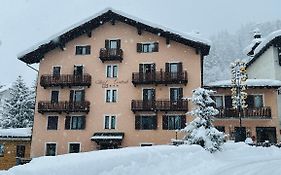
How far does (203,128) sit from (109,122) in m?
15.0

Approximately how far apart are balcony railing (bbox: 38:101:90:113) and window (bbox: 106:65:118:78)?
3.58m

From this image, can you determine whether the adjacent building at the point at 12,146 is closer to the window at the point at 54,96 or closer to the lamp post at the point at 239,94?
the window at the point at 54,96

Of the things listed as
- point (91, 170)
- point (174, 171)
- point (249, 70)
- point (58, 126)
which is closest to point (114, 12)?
point (58, 126)

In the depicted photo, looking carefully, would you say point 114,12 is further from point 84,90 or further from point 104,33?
point 84,90

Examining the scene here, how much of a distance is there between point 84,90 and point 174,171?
24.0 metres

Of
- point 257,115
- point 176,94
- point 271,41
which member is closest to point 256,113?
point 257,115

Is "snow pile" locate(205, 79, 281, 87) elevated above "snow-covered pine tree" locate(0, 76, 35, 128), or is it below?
above

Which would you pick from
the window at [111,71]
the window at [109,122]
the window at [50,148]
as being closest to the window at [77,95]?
the window at [111,71]

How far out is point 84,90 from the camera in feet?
118

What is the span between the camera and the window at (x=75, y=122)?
35094 mm

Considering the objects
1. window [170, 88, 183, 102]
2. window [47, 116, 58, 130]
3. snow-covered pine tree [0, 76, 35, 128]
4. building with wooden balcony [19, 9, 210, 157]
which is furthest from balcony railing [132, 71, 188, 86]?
snow-covered pine tree [0, 76, 35, 128]

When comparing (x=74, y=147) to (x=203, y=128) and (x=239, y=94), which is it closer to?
(x=239, y=94)

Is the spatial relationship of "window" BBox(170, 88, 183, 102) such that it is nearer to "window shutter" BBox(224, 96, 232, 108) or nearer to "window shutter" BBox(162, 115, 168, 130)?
"window shutter" BBox(162, 115, 168, 130)

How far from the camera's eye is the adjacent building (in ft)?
116
